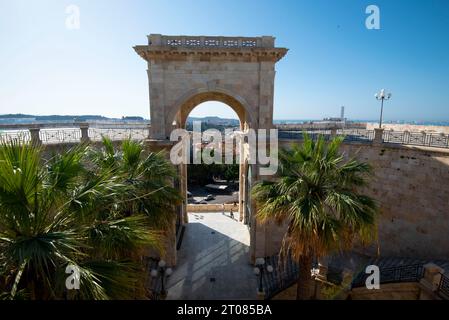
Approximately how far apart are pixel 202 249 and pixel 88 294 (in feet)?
40.9

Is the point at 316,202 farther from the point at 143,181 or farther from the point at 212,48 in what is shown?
the point at 212,48

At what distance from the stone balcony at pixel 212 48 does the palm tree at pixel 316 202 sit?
7.13 meters

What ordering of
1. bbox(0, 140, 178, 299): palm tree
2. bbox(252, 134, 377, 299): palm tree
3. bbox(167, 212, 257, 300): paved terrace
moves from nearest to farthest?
bbox(0, 140, 178, 299): palm tree → bbox(252, 134, 377, 299): palm tree → bbox(167, 212, 257, 300): paved terrace

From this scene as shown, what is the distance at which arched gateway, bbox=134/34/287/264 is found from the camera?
12.0 m

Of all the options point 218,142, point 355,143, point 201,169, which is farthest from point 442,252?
point 201,169

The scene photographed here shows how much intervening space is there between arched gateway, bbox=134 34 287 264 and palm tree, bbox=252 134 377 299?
611 centimetres

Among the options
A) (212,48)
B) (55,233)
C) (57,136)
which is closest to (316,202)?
(55,233)

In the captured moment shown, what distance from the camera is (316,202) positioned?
6078 mm

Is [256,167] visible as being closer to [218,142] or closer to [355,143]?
[355,143]

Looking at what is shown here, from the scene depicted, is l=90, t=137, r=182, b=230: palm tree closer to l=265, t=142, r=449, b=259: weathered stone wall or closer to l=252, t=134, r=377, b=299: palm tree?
l=252, t=134, r=377, b=299: palm tree

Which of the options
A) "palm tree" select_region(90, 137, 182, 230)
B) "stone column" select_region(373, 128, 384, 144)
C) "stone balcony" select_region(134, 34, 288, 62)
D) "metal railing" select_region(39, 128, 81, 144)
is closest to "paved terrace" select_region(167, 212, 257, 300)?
"palm tree" select_region(90, 137, 182, 230)

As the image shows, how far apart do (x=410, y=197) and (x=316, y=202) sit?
8.78 meters

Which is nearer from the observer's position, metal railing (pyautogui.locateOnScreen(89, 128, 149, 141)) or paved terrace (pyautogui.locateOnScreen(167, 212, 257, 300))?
paved terrace (pyautogui.locateOnScreen(167, 212, 257, 300))

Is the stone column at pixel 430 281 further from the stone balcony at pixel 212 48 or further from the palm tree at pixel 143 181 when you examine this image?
the stone balcony at pixel 212 48
